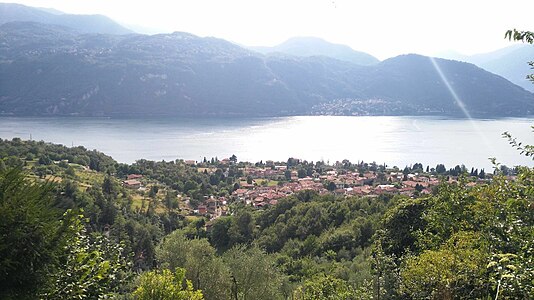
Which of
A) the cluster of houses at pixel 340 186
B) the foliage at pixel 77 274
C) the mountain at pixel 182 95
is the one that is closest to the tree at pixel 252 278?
the foliage at pixel 77 274

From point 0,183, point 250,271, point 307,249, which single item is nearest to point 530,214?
point 0,183

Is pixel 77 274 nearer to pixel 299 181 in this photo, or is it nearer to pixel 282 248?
pixel 282 248

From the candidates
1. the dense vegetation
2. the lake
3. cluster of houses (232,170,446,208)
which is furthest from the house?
the lake

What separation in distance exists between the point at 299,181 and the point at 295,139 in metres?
46.0

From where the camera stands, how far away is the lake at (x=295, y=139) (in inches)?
3310

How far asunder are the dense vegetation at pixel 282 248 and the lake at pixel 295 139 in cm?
5238

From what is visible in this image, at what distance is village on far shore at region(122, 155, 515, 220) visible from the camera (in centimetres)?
4700

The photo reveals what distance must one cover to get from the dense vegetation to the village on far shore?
1224 cm

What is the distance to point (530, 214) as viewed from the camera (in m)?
3.83

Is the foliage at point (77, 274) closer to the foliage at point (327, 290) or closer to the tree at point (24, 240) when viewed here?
the tree at point (24, 240)

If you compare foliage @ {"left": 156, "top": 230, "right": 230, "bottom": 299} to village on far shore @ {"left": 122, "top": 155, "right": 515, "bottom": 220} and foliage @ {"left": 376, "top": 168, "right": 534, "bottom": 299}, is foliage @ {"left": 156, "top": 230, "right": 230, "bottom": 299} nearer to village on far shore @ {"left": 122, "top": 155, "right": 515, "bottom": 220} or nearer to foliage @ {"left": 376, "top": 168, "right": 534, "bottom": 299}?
foliage @ {"left": 376, "top": 168, "right": 534, "bottom": 299}

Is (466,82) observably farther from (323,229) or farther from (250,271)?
(250,271)

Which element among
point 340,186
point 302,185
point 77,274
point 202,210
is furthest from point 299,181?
point 77,274

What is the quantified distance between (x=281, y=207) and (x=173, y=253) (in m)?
23.0
